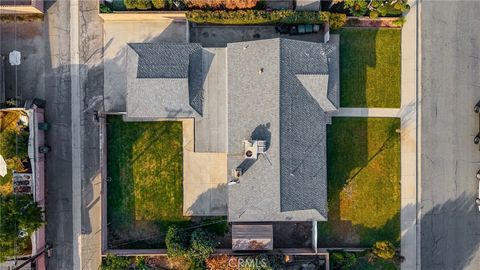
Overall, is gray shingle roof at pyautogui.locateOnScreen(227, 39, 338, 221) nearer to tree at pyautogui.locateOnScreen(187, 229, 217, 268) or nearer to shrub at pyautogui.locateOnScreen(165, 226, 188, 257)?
tree at pyautogui.locateOnScreen(187, 229, 217, 268)

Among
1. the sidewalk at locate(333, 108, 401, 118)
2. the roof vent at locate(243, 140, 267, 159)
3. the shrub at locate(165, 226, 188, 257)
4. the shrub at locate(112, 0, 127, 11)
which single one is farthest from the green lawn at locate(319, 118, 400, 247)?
the shrub at locate(112, 0, 127, 11)

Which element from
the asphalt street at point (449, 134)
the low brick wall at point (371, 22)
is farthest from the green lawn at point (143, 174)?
the asphalt street at point (449, 134)

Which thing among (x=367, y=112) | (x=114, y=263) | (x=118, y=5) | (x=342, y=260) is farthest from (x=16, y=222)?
(x=367, y=112)

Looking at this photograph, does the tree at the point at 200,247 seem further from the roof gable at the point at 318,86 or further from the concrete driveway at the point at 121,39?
the roof gable at the point at 318,86

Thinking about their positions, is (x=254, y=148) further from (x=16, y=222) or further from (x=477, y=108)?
(x=477, y=108)

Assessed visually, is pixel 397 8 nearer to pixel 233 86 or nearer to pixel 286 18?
pixel 286 18
